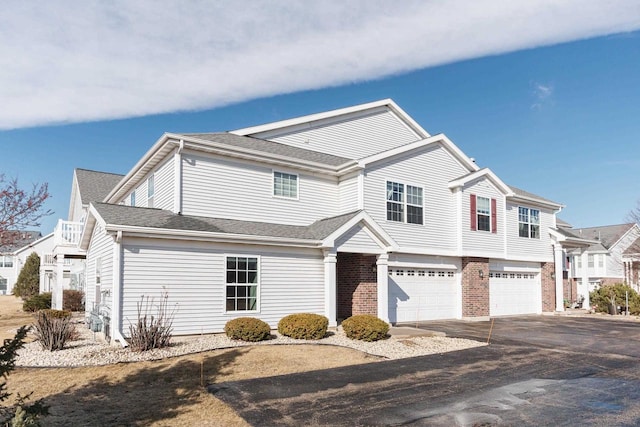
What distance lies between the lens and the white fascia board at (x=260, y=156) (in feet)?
53.0

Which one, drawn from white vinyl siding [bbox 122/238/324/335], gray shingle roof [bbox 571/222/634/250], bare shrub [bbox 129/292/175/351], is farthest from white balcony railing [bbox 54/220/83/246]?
gray shingle roof [bbox 571/222/634/250]

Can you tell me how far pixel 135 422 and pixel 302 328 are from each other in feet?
23.7

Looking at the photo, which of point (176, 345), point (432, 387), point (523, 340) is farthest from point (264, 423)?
point (523, 340)

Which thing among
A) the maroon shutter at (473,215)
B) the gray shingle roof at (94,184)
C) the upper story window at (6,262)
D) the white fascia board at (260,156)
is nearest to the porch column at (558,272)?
the maroon shutter at (473,215)

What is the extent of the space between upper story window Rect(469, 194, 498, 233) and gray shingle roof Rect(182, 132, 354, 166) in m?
6.28

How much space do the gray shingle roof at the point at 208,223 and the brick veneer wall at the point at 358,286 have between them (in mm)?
1955

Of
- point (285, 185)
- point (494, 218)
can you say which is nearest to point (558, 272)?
point (494, 218)

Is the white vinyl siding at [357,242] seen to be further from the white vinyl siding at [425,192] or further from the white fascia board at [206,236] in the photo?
the white vinyl siding at [425,192]

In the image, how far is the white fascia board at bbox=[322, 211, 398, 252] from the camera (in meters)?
16.6

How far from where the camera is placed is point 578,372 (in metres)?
10.9

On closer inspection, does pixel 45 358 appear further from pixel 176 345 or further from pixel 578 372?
pixel 578 372

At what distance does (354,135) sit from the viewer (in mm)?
23281

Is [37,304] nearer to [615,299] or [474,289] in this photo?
[474,289]

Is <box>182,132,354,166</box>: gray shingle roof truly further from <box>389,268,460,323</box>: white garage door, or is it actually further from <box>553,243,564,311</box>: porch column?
<box>553,243,564,311</box>: porch column
